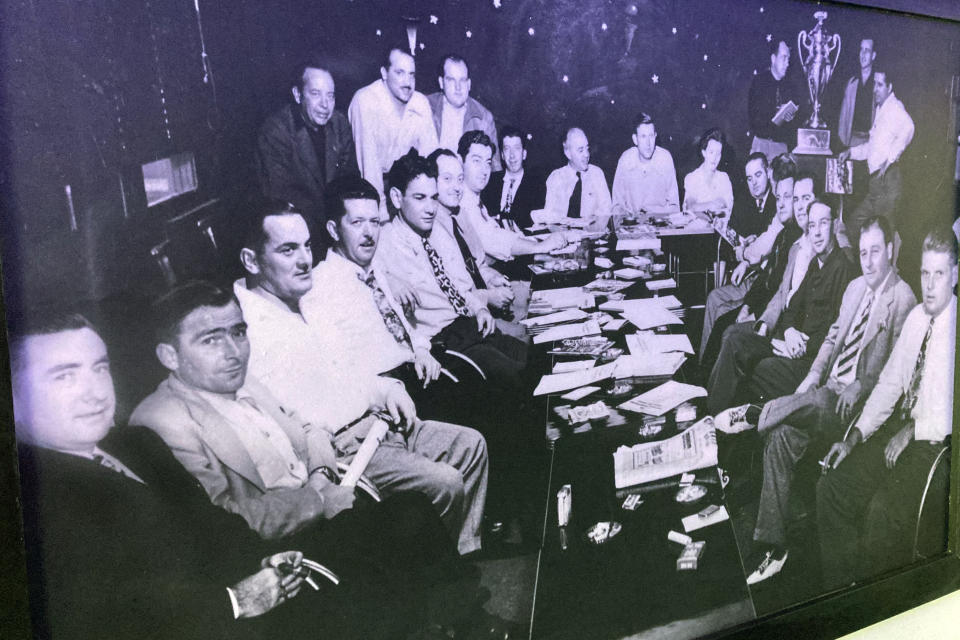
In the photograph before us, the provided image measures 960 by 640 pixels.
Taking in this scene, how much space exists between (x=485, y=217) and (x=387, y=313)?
0.90ft

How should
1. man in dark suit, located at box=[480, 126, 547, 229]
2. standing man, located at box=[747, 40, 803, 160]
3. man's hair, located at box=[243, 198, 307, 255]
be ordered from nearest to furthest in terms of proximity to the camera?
man's hair, located at box=[243, 198, 307, 255] → man in dark suit, located at box=[480, 126, 547, 229] → standing man, located at box=[747, 40, 803, 160]

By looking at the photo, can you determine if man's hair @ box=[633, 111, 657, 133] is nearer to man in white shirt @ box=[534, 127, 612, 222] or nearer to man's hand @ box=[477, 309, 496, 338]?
man in white shirt @ box=[534, 127, 612, 222]

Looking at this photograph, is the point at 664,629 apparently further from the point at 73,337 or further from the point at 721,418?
the point at 73,337

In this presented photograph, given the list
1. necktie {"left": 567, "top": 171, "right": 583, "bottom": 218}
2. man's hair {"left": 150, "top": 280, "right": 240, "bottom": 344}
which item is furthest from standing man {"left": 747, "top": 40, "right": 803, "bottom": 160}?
man's hair {"left": 150, "top": 280, "right": 240, "bottom": 344}

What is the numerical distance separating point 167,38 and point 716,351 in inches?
50.3

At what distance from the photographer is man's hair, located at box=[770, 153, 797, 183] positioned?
5.60 feet

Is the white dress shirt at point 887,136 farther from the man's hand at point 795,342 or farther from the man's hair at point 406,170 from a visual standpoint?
the man's hair at point 406,170

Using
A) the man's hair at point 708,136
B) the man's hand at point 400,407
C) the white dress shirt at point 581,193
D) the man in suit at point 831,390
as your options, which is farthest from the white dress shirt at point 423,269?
the man in suit at point 831,390

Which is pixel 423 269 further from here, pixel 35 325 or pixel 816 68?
pixel 816 68

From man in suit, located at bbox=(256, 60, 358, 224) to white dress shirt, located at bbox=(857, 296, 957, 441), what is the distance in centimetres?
157

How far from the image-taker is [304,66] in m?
1.16

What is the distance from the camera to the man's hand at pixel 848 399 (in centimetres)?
191

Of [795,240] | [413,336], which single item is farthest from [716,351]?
[413,336]

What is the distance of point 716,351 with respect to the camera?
65.9 inches
